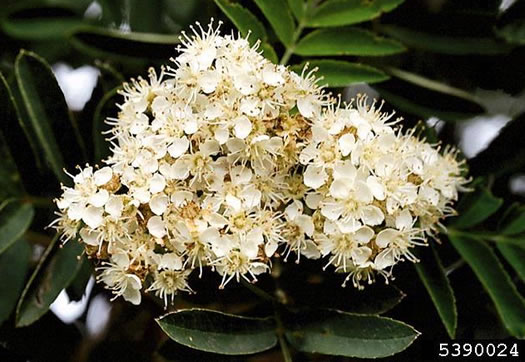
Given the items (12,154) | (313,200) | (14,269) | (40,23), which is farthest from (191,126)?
(40,23)

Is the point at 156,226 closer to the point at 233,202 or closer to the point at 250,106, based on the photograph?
the point at 233,202

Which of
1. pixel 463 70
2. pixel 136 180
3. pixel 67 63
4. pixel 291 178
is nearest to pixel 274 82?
pixel 291 178

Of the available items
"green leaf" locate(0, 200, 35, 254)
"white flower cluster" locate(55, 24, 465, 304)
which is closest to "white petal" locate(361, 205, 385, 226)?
"white flower cluster" locate(55, 24, 465, 304)

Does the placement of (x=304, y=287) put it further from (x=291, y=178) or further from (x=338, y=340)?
(x=291, y=178)

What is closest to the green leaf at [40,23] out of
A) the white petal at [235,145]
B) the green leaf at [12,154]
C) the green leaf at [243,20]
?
the green leaf at [12,154]

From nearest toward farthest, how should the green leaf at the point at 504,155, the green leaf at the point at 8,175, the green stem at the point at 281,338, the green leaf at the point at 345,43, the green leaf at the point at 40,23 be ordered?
1. the green stem at the point at 281,338
2. the green leaf at the point at 345,43
3. the green leaf at the point at 8,175
4. the green leaf at the point at 504,155
5. the green leaf at the point at 40,23

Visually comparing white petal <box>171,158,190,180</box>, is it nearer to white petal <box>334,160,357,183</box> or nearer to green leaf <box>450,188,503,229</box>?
white petal <box>334,160,357,183</box>

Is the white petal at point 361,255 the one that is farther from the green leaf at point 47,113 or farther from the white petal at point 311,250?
the green leaf at point 47,113
